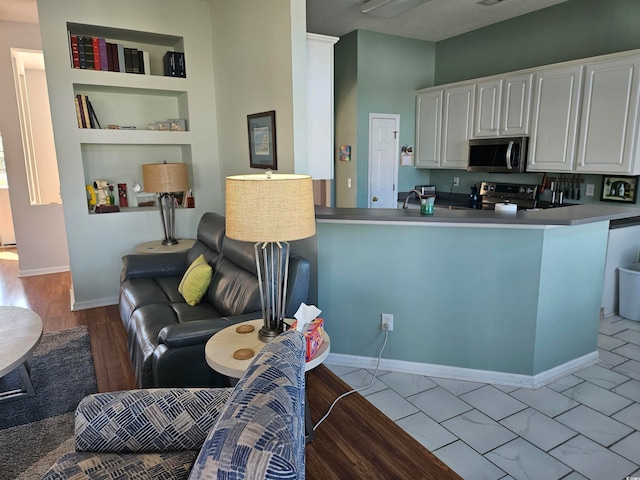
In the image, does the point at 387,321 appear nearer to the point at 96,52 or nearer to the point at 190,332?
the point at 190,332

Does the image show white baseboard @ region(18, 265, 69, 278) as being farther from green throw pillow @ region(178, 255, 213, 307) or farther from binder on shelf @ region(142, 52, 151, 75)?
green throw pillow @ region(178, 255, 213, 307)

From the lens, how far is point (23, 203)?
5.23 m

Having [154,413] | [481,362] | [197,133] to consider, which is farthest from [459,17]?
[154,413]

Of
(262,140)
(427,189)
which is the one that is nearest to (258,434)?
(262,140)

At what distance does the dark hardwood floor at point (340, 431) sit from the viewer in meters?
1.98

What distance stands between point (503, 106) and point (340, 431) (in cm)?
405

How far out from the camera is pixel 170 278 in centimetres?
363

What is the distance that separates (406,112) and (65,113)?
4.07 m

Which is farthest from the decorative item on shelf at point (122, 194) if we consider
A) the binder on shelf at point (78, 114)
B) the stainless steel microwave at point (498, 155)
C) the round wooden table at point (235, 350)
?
the stainless steel microwave at point (498, 155)

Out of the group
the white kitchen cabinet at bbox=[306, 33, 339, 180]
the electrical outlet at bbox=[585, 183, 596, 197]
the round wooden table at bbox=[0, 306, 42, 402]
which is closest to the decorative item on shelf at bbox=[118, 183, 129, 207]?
the round wooden table at bbox=[0, 306, 42, 402]

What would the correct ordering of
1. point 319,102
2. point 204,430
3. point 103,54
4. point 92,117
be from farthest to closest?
point 92,117
point 103,54
point 319,102
point 204,430

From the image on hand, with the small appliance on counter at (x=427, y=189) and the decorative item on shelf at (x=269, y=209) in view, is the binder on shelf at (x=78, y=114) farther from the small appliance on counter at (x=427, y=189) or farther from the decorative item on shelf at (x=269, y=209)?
the small appliance on counter at (x=427, y=189)

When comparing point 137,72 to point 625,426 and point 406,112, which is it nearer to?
point 406,112

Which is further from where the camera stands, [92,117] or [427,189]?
[427,189]
